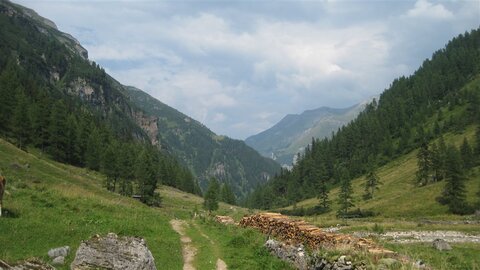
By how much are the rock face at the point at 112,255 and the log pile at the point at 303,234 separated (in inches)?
349

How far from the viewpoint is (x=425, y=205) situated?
4139 inches

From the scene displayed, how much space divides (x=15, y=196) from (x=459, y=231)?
58.5 m

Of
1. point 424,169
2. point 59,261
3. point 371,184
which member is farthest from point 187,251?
point 371,184

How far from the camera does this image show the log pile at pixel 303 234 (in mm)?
20219

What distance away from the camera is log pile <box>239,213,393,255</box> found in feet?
66.3

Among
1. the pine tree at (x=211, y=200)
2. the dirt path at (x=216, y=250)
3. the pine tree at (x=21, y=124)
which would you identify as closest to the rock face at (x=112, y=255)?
the dirt path at (x=216, y=250)

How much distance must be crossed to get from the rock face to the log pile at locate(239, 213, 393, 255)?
8875mm

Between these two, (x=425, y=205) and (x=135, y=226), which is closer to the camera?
(x=135, y=226)

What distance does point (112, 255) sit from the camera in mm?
16234

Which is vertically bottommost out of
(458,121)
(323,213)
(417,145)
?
(323,213)

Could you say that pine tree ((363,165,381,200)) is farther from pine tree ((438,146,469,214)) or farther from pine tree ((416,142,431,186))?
pine tree ((438,146,469,214))

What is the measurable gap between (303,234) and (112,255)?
48.7 feet

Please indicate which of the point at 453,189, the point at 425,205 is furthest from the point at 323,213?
the point at 453,189

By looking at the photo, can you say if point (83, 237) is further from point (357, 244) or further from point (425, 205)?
point (425, 205)
